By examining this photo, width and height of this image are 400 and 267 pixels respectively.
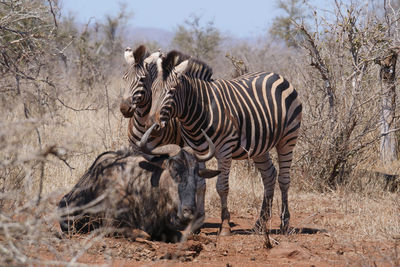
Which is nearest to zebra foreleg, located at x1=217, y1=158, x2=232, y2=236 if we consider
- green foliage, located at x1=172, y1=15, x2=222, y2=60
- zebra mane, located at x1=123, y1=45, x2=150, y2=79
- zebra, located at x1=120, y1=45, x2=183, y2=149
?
zebra, located at x1=120, y1=45, x2=183, y2=149

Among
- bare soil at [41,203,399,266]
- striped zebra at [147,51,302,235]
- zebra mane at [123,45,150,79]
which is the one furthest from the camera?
zebra mane at [123,45,150,79]

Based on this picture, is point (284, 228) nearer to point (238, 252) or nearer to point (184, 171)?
point (238, 252)

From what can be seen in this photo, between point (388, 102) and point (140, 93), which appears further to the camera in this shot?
point (388, 102)

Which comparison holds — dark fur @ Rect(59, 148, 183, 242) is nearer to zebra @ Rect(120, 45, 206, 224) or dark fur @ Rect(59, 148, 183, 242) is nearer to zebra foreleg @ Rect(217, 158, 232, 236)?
zebra @ Rect(120, 45, 206, 224)

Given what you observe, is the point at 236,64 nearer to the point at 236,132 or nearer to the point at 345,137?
the point at 345,137

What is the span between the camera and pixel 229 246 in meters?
5.86

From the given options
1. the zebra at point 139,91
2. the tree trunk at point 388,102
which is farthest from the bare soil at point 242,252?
the tree trunk at point 388,102

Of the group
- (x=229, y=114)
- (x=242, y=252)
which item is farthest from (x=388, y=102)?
(x=242, y=252)

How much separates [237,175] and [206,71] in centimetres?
282

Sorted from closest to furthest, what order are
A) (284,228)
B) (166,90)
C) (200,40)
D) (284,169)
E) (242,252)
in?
(242,252), (166,90), (284,228), (284,169), (200,40)

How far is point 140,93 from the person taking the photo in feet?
21.6

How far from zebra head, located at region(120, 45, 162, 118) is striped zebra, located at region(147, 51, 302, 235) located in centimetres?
28

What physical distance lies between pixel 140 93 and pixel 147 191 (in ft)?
4.23

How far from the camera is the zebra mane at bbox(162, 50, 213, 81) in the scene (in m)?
6.45
